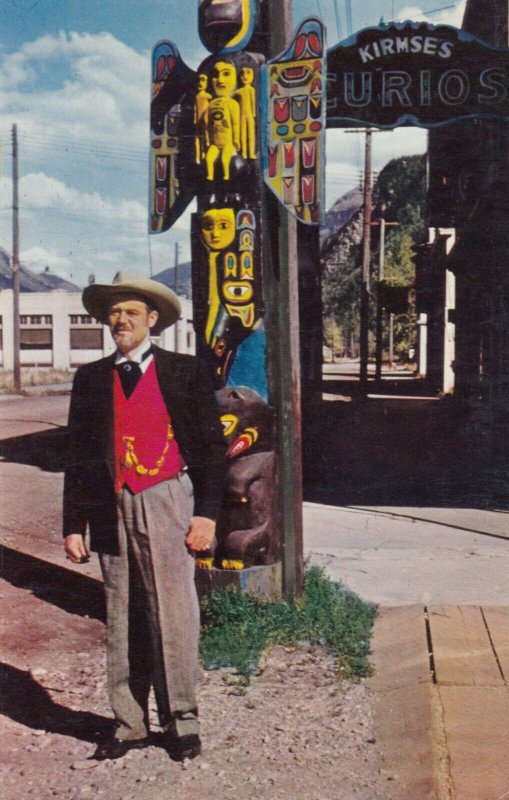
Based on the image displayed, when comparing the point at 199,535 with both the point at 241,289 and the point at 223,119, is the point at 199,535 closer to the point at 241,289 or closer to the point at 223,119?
the point at 241,289

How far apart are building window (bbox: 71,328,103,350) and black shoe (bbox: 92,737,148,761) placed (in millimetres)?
40084

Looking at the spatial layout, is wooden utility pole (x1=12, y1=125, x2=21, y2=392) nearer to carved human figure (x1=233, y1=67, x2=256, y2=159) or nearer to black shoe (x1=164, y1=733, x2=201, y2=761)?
carved human figure (x1=233, y1=67, x2=256, y2=159)

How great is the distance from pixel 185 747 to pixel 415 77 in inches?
230

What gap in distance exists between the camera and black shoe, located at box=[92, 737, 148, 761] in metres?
3.46

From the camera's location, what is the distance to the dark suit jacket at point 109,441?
3322 millimetres

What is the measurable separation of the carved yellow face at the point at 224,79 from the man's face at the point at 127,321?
2106 millimetres

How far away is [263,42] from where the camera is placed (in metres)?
5.07

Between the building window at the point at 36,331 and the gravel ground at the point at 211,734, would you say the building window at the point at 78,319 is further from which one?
the gravel ground at the point at 211,734

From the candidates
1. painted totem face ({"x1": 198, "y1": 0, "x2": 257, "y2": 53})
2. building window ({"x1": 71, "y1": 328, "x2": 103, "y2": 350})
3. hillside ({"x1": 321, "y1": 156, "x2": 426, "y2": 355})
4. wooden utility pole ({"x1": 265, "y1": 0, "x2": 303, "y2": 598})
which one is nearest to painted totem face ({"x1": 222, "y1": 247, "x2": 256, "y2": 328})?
wooden utility pole ({"x1": 265, "y1": 0, "x2": 303, "y2": 598})

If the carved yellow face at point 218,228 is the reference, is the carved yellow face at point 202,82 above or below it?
above

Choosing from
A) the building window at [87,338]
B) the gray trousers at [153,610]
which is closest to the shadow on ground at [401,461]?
the gray trousers at [153,610]

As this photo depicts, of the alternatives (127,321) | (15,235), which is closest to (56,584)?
(127,321)

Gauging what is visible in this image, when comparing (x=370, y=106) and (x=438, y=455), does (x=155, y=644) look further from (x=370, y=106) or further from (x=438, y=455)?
(x=438, y=455)

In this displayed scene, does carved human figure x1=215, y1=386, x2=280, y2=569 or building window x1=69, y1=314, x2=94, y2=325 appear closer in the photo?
carved human figure x1=215, y1=386, x2=280, y2=569
